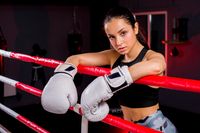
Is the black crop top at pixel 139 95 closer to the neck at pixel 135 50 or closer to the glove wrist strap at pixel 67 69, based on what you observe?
the neck at pixel 135 50

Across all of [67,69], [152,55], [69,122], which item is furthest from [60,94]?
[69,122]

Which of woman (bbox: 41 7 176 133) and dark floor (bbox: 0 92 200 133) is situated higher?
woman (bbox: 41 7 176 133)

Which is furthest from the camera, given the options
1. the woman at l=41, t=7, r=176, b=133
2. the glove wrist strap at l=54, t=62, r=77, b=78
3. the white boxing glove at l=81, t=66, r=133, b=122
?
the woman at l=41, t=7, r=176, b=133

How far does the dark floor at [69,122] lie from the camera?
12.5 feet

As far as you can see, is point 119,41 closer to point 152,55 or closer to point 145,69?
point 152,55

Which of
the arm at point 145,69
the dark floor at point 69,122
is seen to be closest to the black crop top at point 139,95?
the arm at point 145,69

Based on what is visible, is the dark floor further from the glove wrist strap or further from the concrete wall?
A: the glove wrist strap

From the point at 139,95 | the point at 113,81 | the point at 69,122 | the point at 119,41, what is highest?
the point at 119,41

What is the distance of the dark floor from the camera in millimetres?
3807

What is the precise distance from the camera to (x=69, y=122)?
425 centimetres

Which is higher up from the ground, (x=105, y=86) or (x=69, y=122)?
(x=105, y=86)

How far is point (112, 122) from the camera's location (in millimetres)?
1159

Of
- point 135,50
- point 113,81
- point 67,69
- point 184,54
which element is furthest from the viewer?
point 184,54

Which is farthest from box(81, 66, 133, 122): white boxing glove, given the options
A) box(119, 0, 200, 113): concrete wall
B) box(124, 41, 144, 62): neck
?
box(119, 0, 200, 113): concrete wall
